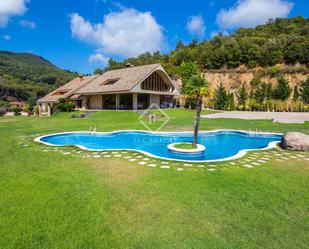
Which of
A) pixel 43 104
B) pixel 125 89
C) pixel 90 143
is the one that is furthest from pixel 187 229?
pixel 43 104

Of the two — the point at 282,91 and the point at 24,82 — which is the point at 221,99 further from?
the point at 24,82

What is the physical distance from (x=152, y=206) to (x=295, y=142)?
682 centimetres

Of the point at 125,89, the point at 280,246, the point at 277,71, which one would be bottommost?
the point at 280,246

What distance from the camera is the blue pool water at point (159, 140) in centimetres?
1091

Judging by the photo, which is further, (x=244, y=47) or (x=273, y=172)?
(x=244, y=47)

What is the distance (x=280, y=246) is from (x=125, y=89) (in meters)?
24.8

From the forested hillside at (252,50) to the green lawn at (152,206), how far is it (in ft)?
113

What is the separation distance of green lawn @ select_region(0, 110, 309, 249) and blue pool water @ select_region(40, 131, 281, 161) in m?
3.99

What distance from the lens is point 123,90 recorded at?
2700 cm

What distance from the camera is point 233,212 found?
13.3 ft

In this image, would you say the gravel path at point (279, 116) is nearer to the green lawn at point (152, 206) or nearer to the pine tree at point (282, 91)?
the pine tree at point (282, 91)

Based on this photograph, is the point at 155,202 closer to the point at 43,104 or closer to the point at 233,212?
the point at 233,212

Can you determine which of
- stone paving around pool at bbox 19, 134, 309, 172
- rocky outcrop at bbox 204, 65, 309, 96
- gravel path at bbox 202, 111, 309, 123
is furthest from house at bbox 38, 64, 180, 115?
stone paving around pool at bbox 19, 134, 309, 172

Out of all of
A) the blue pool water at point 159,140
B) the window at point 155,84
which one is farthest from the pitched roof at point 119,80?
the blue pool water at point 159,140
